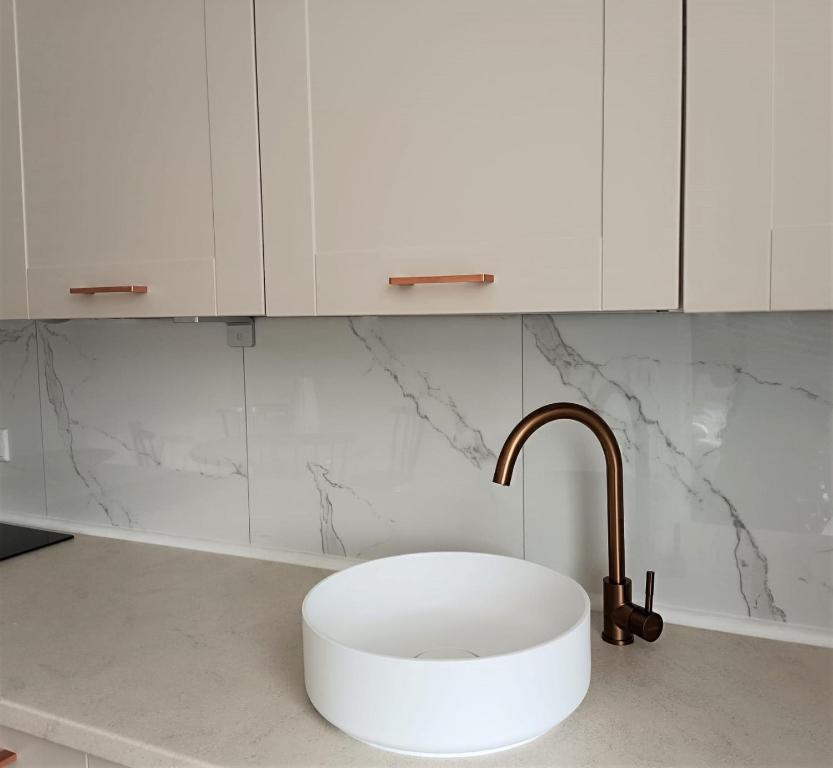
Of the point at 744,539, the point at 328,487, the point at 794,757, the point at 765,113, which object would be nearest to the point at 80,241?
the point at 328,487

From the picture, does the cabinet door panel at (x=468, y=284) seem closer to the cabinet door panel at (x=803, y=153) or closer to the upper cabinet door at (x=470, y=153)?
the upper cabinet door at (x=470, y=153)

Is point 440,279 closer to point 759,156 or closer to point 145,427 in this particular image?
point 759,156

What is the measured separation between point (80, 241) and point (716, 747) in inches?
50.5

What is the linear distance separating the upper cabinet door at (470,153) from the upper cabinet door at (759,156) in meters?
0.03

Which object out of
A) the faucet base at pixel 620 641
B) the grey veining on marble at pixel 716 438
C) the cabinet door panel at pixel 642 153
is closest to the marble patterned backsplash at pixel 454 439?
the grey veining on marble at pixel 716 438

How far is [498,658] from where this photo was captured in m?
0.94

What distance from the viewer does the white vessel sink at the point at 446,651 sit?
3.08 ft

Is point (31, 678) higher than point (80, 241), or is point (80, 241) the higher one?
point (80, 241)

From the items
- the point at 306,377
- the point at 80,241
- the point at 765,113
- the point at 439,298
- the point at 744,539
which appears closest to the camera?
the point at 765,113

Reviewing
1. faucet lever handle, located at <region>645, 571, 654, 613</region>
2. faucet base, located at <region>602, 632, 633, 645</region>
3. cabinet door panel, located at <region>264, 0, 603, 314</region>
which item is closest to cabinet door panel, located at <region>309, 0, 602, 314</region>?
cabinet door panel, located at <region>264, 0, 603, 314</region>

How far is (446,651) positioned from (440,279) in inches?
22.5

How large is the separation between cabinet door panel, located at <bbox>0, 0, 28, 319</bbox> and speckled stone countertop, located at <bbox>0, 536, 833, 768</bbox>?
581 millimetres

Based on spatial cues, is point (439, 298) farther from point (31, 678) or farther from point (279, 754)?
point (31, 678)

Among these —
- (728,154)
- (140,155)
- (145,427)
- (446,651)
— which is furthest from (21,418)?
(728,154)
